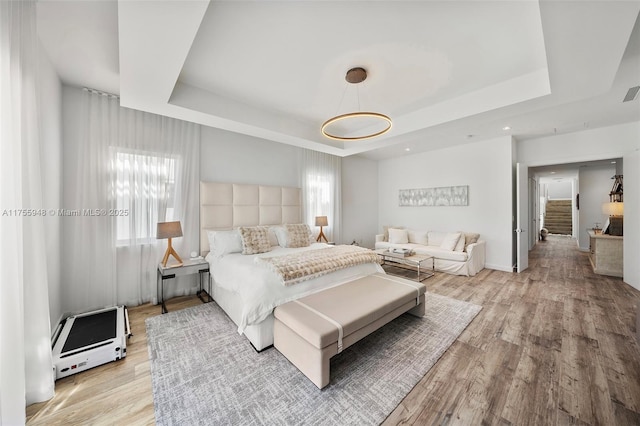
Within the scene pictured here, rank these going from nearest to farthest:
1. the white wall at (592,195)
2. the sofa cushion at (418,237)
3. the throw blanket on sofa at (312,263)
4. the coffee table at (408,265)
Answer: the throw blanket on sofa at (312,263)
the coffee table at (408,265)
the sofa cushion at (418,237)
the white wall at (592,195)

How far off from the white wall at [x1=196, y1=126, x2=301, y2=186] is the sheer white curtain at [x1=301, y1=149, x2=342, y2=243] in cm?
28

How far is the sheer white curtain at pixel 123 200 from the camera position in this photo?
2.80m

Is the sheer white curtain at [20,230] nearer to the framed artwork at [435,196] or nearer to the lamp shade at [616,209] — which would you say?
the framed artwork at [435,196]

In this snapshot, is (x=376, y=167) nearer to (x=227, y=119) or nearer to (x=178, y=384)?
(x=227, y=119)

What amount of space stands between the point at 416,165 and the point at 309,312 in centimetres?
519

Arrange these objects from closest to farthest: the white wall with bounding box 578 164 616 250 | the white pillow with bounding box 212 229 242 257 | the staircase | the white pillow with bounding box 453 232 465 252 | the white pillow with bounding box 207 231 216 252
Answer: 1. the white pillow with bounding box 212 229 242 257
2. the white pillow with bounding box 207 231 216 252
3. the white pillow with bounding box 453 232 465 252
4. the white wall with bounding box 578 164 616 250
5. the staircase

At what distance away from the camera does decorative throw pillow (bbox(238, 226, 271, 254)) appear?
3.40 meters

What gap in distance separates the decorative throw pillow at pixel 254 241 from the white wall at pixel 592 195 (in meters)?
8.94

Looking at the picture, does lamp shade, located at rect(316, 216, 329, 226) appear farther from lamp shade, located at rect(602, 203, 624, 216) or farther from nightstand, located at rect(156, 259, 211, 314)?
lamp shade, located at rect(602, 203, 624, 216)

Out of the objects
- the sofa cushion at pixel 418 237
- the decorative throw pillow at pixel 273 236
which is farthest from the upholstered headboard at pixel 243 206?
the sofa cushion at pixel 418 237

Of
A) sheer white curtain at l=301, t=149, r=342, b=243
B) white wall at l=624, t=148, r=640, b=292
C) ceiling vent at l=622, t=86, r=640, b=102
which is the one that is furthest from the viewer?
sheer white curtain at l=301, t=149, r=342, b=243

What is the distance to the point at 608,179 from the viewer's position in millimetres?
6289

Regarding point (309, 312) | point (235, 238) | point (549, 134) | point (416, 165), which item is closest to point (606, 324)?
point (309, 312)

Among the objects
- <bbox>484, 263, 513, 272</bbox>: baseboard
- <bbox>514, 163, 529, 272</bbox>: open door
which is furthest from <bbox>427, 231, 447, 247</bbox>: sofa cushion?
<bbox>514, 163, 529, 272</bbox>: open door
